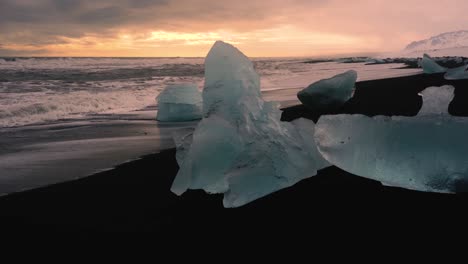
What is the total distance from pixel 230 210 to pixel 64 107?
6.97m

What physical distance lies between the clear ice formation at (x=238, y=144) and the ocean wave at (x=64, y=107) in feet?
16.0

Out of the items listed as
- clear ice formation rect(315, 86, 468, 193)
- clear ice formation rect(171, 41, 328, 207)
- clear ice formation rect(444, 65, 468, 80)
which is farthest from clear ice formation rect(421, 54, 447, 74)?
clear ice formation rect(171, 41, 328, 207)

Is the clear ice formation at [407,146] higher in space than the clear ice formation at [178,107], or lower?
higher

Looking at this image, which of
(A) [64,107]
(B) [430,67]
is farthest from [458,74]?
(A) [64,107]

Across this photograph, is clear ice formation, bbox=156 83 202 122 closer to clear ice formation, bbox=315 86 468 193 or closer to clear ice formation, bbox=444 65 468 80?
clear ice formation, bbox=315 86 468 193

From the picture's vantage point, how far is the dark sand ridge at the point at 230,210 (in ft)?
6.22

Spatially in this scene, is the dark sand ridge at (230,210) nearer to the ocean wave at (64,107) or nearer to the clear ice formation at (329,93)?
the clear ice formation at (329,93)

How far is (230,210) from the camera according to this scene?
2.16 metres

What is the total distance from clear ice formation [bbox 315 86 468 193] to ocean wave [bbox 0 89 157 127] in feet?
18.6

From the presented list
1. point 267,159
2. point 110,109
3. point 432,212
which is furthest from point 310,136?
point 110,109

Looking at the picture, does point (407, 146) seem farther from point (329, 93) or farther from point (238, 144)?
point (329, 93)

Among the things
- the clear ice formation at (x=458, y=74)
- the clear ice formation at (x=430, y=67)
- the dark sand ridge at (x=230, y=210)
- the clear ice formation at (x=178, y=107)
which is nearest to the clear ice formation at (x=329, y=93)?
the clear ice formation at (x=178, y=107)

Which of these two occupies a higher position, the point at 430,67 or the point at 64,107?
the point at 430,67

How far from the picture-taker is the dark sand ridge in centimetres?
189
